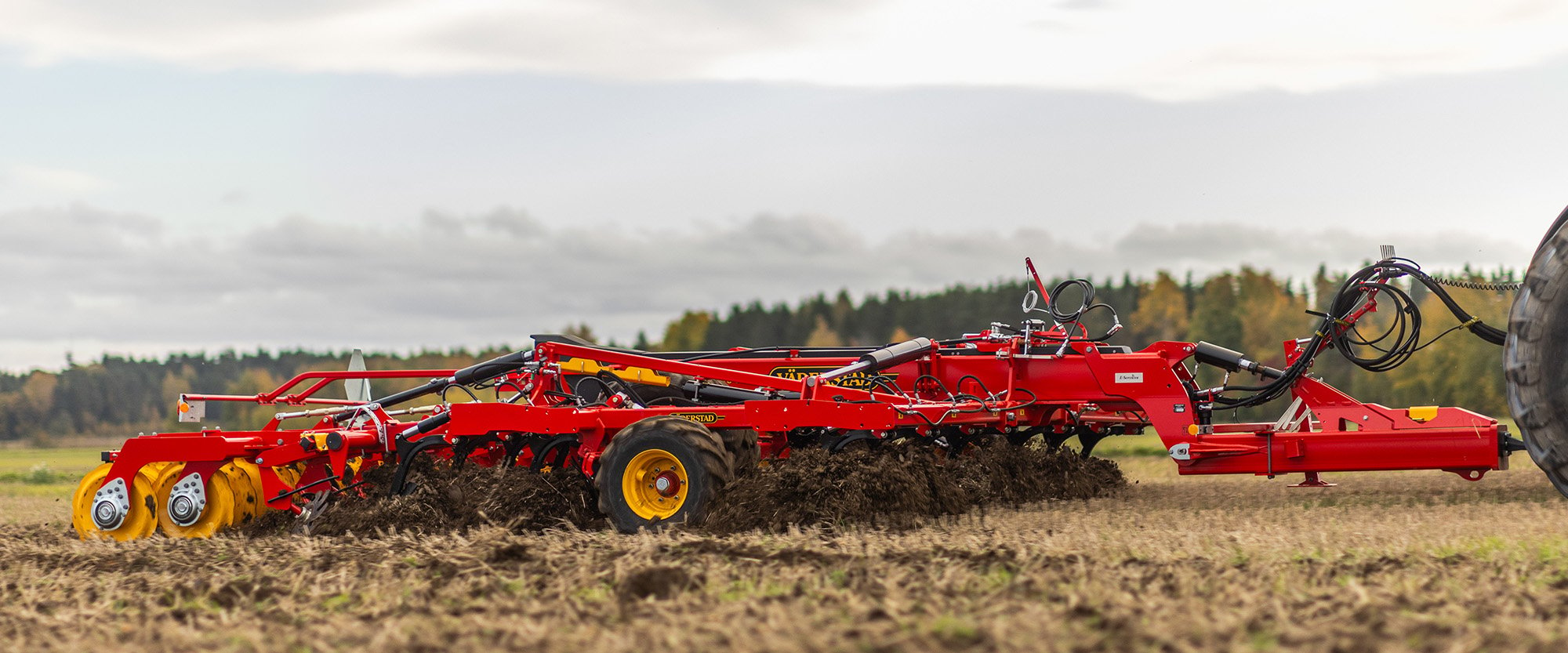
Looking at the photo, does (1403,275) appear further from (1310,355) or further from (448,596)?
(448,596)

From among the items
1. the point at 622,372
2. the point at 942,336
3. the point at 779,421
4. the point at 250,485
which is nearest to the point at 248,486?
the point at 250,485

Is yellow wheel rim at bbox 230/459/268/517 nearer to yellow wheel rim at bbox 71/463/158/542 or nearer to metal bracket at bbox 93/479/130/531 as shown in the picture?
yellow wheel rim at bbox 71/463/158/542

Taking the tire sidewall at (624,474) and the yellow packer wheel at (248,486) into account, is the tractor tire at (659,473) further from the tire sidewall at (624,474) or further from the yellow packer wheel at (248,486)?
the yellow packer wheel at (248,486)

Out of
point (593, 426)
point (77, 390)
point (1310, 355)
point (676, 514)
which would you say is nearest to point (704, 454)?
point (676, 514)

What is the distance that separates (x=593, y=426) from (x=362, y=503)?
181 centimetres

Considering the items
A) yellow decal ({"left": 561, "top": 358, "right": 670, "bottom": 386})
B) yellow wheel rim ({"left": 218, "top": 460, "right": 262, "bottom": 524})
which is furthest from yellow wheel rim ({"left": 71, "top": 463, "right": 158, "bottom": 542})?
yellow decal ({"left": 561, "top": 358, "right": 670, "bottom": 386})

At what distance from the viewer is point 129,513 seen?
10094mm

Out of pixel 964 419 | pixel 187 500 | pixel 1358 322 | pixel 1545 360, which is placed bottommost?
pixel 187 500

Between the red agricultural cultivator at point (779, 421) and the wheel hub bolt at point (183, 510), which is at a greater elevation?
the red agricultural cultivator at point (779, 421)

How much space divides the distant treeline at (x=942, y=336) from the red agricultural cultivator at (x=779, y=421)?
26836 mm

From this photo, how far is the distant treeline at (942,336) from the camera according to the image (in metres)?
42.9

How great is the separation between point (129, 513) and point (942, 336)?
2030 inches

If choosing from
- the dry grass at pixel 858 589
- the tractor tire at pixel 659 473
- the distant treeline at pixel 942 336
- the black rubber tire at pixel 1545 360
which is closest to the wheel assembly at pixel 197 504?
the dry grass at pixel 858 589

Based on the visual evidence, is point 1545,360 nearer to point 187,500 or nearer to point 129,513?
point 187,500
